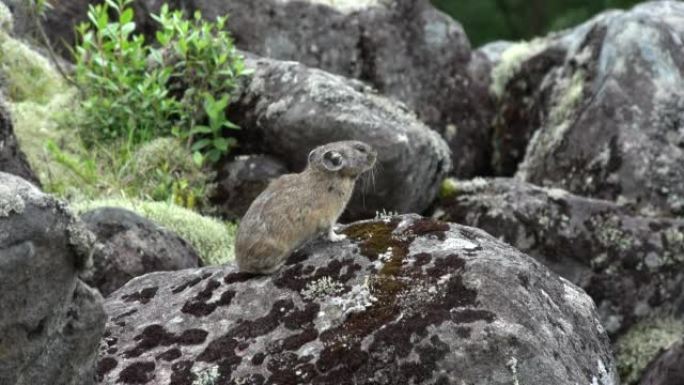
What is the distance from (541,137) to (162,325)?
8.53m

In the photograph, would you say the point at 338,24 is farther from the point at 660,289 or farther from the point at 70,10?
the point at 660,289

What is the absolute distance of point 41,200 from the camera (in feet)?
16.5

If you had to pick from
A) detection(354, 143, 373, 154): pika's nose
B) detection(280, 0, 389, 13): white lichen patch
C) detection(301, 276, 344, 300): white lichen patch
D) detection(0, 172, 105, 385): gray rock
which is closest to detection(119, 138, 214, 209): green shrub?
detection(354, 143, 373, 154): pika's nose

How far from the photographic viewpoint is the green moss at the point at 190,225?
977cm

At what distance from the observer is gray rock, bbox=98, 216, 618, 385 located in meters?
5.61

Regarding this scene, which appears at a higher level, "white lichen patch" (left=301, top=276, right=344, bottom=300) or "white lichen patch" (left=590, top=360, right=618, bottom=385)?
"white lichen patch" (left=301, top=276, right=344, bottom=300)

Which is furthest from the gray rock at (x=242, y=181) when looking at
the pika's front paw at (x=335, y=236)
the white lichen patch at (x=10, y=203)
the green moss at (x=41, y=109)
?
the white lichen patch at (x=10, y=203)

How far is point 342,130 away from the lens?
10.5m

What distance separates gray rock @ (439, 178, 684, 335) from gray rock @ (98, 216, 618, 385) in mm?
4247

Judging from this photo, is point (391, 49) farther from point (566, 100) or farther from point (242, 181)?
point (242, 181)

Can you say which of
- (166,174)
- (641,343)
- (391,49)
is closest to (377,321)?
(166,174)

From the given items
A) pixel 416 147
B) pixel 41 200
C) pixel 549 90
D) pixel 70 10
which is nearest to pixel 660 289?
pixel 416 147

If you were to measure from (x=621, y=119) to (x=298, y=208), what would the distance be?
6.99 metres

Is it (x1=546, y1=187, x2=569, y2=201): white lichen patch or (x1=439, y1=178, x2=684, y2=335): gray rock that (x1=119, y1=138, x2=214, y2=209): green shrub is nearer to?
(x1=439, y1=178, x2=684, y2=335): gray rock
